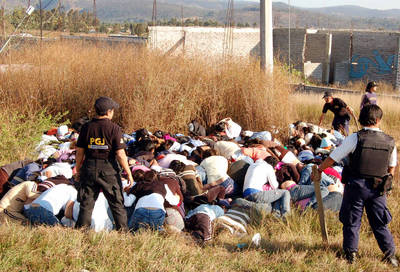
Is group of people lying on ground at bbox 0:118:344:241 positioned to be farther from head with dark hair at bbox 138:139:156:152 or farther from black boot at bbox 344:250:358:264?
black boot at bbox 344:250:358:264

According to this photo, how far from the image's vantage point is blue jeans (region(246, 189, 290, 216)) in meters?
5.47

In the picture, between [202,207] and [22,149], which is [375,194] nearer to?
[202,207]

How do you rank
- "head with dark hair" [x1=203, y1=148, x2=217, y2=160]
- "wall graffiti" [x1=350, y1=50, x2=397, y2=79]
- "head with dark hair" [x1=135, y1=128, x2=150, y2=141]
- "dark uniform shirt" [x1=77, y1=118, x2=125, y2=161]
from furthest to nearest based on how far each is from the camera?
1. "wall graffiti" [x1=350, y1=50, x2=397, y2=79]
2. "head with dark hair" [x1=135, y1=128, x2=150, y2=141]
3. "head with dark hair" [x1=203, y1=148, x2=217, y2=160]
4. "dark uniform shirt" [x1=77, y1=118, x2=125, y2=161]

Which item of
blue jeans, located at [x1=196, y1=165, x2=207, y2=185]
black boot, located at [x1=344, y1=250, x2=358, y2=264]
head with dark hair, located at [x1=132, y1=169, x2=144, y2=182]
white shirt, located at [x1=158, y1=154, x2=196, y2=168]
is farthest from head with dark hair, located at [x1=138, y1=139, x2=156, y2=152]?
black boot, located at [x1=344, y1=250, x2=358, y2=264]

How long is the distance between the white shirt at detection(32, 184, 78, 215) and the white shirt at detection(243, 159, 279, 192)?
2226 mm

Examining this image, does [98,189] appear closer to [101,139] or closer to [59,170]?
[101,139]

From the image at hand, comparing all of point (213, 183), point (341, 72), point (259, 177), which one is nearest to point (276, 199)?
point (259, 177)

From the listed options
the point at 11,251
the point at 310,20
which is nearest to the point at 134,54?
the point at 11,251

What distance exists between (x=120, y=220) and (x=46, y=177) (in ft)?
5.88

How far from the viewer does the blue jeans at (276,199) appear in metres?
5.47

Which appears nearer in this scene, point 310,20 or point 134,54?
point 134,54

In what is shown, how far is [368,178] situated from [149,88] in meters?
5.42

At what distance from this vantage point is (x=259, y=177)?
6078mm

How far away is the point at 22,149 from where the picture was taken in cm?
692
